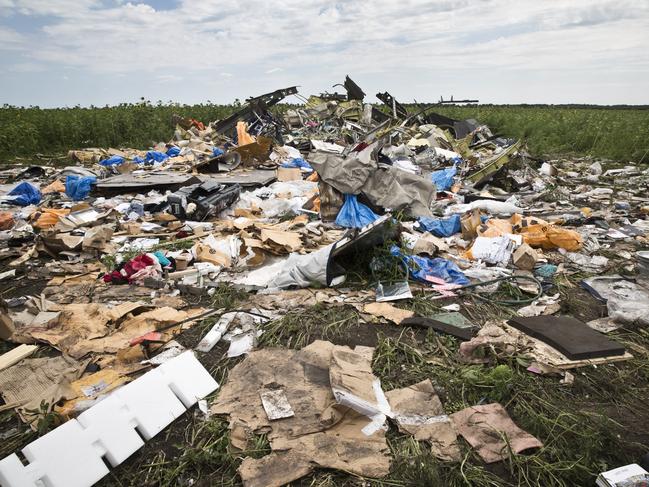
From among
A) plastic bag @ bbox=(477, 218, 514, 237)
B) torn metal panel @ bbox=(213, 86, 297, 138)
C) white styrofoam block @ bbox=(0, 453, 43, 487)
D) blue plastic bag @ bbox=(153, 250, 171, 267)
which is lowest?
white styrofoam block @ bbox=(0, 453, 43, 487)

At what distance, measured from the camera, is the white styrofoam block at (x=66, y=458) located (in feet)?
6.81

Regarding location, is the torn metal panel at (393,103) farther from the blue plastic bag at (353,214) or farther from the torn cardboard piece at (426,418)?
the torn cardboard piece at (426,418)

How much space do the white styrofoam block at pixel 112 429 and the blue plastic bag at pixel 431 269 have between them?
113 inches

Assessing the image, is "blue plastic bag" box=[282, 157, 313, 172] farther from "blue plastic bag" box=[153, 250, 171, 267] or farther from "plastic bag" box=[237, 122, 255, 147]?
"blue plastic bag" box=[153, 250, 171, 267]

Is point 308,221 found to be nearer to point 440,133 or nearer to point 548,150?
point 440,133

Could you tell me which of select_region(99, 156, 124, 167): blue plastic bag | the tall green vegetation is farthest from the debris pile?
the tall green vegetation

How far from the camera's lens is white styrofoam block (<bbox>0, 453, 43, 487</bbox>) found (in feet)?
6.61

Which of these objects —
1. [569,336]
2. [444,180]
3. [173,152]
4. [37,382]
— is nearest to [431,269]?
[569,336]

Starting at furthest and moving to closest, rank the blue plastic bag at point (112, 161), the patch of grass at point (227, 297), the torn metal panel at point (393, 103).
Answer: the torn metal panel at point (393, 103) < the blue plastic bag at point (112, 161) < the patch of grass at point (227, 297)

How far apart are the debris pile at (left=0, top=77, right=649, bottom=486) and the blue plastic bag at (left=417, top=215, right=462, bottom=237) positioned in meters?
0.03

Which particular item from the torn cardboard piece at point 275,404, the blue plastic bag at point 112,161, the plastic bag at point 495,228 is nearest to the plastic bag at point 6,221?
the blue plastic bag at point 112,161

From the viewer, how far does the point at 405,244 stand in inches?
177

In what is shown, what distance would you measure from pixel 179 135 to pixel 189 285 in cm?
1032

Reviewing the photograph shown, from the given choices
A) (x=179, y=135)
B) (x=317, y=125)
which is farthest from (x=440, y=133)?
(x=179, y=135)
